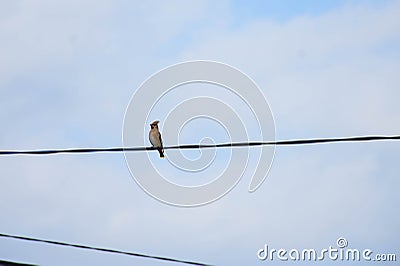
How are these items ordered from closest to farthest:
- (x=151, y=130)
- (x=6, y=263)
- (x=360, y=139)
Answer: (x=6, y=263)
(x=360, y=139)
(x=151, y=130)

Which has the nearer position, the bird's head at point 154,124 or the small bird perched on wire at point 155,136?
the small bird perched on wire at point 155,136

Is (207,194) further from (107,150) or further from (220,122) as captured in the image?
(107,150)

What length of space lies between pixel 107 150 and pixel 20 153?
1239mm

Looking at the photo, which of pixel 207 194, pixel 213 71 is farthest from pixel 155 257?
pixel 213 71

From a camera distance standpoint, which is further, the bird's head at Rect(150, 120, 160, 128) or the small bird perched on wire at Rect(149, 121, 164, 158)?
the bird's head at Rect(150, 120, 160, 128)

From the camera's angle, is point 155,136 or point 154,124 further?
point 154,124

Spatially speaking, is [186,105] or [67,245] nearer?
[67,245]

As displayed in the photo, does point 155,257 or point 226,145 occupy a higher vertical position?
point 226,145

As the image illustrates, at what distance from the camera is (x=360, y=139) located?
27.6 feet

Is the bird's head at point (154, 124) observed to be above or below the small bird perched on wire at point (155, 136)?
above

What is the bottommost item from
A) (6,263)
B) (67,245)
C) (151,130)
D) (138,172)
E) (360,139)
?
(6,263)

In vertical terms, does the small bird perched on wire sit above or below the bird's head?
below

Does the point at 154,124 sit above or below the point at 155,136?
above

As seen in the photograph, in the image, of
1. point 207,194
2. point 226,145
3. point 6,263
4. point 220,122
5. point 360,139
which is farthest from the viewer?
point 207,194
